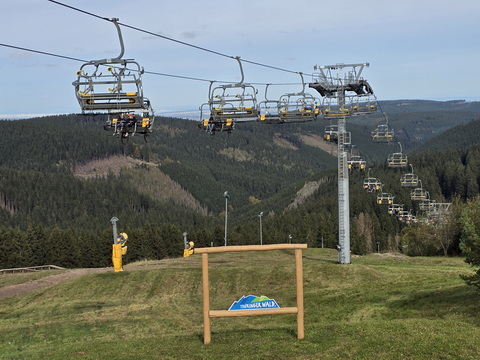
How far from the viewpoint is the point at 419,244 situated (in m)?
96.0

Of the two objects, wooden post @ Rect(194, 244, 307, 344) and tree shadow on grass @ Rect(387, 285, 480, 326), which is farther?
tree shadow on grass @ Rect(387, 285, 480, 326)

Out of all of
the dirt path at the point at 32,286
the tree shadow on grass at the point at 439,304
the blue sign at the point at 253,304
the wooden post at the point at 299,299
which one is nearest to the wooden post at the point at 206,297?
the blue sign at the point at 253,304

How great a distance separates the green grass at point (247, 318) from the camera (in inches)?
728

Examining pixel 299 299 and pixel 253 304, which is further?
pixel 299 299

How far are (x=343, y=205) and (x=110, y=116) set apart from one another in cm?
2409

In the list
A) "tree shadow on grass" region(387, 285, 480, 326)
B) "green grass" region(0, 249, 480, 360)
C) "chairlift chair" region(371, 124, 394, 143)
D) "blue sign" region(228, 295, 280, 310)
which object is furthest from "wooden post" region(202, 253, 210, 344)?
"chairlift chair" region(371, 124, 394, 143)

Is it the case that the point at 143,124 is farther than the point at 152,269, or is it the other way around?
the point at 152,269

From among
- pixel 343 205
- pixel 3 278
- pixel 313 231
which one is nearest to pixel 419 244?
pixel 313 231

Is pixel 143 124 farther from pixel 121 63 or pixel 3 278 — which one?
pixel 3 278

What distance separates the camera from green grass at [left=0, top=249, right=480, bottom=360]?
1848cm

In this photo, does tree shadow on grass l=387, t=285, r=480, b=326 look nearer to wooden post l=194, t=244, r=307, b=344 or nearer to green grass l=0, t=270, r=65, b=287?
wooden post l=194, t=244, r=307, b=344

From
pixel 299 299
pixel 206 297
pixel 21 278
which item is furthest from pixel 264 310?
pixel 21 278

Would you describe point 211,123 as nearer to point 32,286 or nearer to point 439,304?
point 439,304

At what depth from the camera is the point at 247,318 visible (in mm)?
29859
